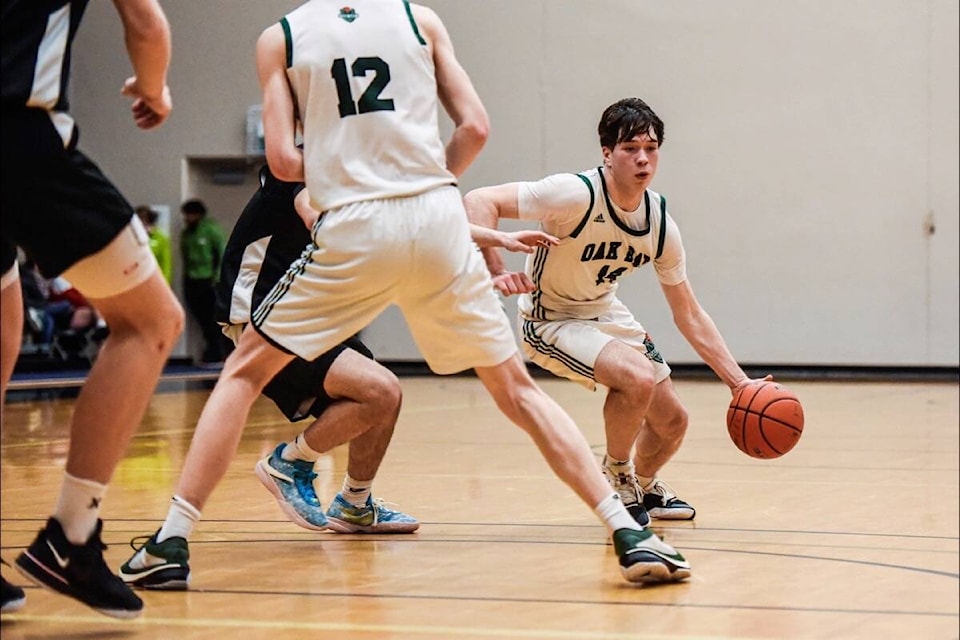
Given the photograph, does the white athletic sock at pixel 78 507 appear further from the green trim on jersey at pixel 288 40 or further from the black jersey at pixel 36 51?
the green trim on jersey at pixel 288 40

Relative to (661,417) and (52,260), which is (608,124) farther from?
(52,260)

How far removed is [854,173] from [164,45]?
489 inches

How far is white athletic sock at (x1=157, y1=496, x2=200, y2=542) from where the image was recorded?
13.2ft

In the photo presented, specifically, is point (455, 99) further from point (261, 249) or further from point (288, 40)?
point (261, 249)

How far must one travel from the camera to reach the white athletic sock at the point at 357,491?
5145mm

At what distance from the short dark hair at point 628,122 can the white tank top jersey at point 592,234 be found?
189 millimetres

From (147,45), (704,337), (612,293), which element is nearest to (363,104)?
(147,45)

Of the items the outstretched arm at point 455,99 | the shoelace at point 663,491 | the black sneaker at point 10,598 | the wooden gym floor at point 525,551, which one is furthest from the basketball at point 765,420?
the black sneaker at point 10,598

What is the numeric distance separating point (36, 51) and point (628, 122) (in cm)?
256

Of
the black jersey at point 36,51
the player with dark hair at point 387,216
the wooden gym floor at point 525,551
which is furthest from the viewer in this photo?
the player with dark hair at point 387,216

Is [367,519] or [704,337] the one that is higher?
[704,337]

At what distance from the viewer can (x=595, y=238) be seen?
534 centimetres

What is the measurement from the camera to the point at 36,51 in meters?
3.22

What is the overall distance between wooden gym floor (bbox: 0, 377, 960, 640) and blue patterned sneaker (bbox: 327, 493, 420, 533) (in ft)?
0.30
